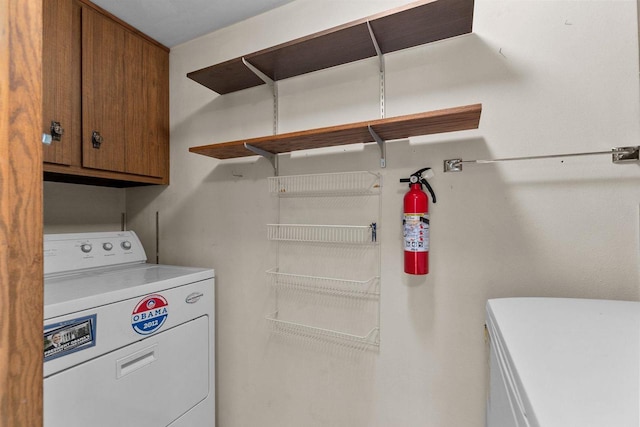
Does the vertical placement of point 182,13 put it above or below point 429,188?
above

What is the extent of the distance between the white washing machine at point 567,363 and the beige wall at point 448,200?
289 millimetres

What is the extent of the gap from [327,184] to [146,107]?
1.25m

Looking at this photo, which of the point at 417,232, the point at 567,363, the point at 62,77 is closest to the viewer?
the point at 567,363

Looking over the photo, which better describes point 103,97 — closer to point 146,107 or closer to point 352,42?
point 146,107

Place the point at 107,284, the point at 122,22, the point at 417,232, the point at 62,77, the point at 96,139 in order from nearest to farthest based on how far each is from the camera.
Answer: the point at 417,232
the point at 107,284
the point at 62,77
the point at 96,139
the point at 122,22

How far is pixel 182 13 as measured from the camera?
1605 mm

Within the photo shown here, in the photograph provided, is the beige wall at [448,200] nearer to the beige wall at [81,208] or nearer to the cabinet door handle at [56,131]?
the cabinet door handle at [56,131]

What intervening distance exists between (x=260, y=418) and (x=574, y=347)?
1566 mm

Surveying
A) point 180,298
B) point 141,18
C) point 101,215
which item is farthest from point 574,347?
point 101,215

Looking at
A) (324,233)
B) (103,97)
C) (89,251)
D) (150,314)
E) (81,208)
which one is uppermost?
(103,97)

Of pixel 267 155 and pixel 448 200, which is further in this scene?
pixel 267 155

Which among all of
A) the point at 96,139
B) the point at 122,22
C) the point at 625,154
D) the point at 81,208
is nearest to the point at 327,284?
the point at 625,154

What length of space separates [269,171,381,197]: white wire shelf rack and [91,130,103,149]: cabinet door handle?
0.91 meters

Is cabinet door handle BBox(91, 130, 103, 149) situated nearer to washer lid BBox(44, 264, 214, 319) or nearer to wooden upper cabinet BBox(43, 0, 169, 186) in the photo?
wooden upper cabinet BBox(43, 0, 169, 186)
